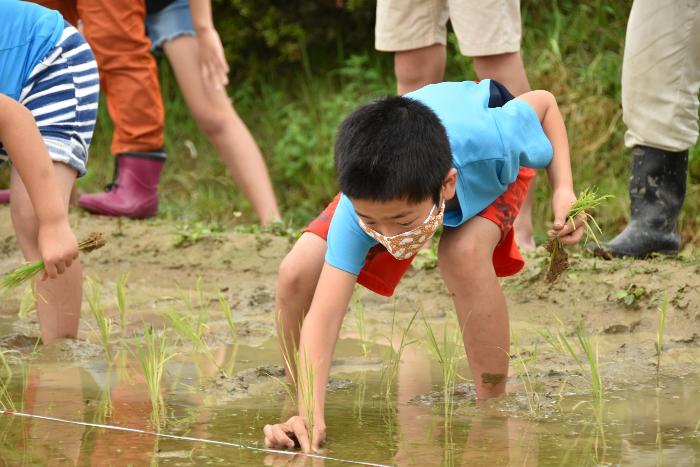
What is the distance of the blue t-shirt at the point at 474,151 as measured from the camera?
2.93 metres

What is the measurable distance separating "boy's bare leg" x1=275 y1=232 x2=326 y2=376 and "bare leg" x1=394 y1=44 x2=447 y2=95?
1.61 meters

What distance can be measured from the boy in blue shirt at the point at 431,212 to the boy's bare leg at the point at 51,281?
830 millimetres

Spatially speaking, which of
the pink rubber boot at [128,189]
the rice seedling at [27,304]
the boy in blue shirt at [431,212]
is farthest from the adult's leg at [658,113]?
the pink rubber boot at [128,189]

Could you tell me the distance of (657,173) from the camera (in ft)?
14.9

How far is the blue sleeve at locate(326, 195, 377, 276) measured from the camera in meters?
2.91

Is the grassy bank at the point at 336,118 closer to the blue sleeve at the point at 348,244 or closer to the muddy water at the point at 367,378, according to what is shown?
the muddy water at the point at 367,378

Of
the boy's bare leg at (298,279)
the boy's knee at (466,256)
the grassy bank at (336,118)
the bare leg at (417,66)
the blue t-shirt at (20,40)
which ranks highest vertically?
the blue t-shirt at (20,40)

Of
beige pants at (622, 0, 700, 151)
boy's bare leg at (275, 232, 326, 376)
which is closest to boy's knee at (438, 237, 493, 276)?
boy's bare leg at (275, 232, 326, 376)

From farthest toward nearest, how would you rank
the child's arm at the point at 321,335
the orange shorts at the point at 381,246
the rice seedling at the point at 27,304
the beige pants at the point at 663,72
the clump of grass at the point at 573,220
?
1. the beige pants at the point at 663,72
2. the rice seedling at the point at 27,304
3. the orange shorts at the point at 381,246
4. the clump of grass at the point at 573,220
5. the child's arm at the point at 321,335

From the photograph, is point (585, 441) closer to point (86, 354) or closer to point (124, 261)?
point (86, 354)

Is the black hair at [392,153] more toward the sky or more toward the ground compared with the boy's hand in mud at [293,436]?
more toward the sky

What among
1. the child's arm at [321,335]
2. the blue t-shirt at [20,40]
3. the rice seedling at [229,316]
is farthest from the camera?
the rice seedling at [229,316]

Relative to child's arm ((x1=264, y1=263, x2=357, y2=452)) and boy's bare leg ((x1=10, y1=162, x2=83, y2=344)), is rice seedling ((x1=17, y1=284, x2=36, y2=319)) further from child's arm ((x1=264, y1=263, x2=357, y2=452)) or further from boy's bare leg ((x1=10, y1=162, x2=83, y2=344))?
child's arm ((x1=264, y1=263, x2=357, y2=452))

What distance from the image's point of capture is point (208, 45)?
16.9ft
